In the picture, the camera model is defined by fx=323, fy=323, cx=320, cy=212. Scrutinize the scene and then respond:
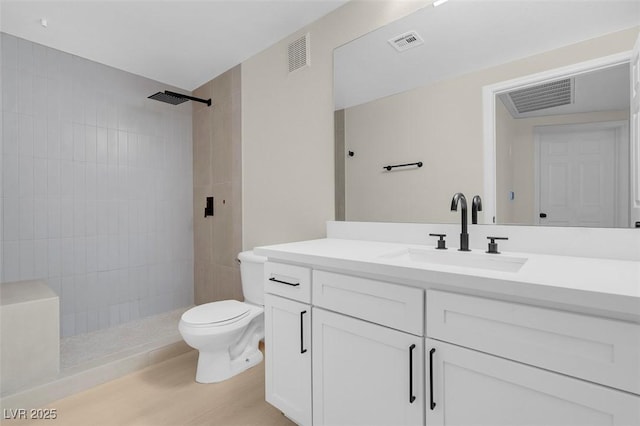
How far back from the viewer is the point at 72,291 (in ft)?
8.00

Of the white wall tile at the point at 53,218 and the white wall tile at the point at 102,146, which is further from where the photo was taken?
the white wall tile at the point at 102,146

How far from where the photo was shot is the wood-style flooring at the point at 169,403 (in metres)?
1.58

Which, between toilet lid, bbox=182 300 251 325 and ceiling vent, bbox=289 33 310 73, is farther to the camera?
ceiling vent, bbox=289 33 310 73

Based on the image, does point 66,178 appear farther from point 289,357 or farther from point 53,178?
point 289,357

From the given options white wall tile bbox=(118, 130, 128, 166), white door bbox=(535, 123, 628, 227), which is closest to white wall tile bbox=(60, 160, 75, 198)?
white wall tile bbox=(118, 130, 128, 166)

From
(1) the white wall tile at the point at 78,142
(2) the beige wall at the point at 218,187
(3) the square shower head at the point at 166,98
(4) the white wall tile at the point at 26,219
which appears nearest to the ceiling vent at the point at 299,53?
(2) the beige wall at the point at 218,187

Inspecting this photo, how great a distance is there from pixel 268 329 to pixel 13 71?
8.10 feet

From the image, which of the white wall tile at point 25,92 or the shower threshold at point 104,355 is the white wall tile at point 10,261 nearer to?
the shower threshold at point 104,355

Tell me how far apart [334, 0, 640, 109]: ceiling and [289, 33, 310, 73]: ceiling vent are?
0.81 feet

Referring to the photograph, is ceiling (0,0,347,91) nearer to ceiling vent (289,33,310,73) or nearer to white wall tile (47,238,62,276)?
ceiling vent (289,33,310,73)

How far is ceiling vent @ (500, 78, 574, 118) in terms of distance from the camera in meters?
1.23

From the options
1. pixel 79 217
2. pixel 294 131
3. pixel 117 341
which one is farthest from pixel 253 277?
pixel 79 217

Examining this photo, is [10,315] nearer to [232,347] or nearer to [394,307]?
[232,347]

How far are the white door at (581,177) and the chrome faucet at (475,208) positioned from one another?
22 centimetres
